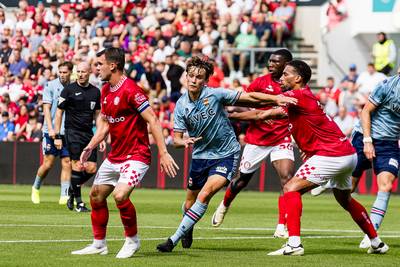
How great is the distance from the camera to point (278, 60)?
16.0 meters

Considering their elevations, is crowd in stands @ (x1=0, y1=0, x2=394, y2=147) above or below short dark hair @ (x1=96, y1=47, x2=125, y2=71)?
below

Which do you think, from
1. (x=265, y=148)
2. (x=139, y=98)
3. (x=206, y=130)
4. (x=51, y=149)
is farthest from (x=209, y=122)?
(x=51, y=149)

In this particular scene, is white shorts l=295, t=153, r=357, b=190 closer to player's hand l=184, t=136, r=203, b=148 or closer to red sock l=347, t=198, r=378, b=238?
red sock l=347, t=198, r=378, b=238

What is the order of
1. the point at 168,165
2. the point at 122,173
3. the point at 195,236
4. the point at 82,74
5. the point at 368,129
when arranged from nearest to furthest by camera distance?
the point at 168,165, the point at 122,173, the point at 368,129, the point at 195,236, the point at 82,74

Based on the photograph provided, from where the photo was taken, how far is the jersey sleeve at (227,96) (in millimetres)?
13372

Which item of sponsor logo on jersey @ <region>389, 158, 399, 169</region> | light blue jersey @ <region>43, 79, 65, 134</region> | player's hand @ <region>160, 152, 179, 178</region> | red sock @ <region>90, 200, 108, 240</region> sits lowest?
light blue jersey @ <region>43, 79, 65, 134</region>

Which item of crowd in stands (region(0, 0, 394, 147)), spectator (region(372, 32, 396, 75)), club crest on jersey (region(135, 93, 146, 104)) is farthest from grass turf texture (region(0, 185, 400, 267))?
crowd in stands (region(0, 0, 394, 147))

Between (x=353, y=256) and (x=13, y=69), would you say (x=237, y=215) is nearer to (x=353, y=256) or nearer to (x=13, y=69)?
(x=353, y=256)

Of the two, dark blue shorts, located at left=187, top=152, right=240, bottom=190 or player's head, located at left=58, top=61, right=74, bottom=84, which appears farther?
player's head, located at left=58, top=61, right=74, bottom=84

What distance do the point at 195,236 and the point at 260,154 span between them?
214 centimetres

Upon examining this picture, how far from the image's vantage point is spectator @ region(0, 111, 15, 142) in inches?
1348

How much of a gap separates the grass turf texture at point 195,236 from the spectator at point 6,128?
10653 mm

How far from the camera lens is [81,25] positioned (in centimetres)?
3897

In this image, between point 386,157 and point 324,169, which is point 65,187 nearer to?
point 386,157
